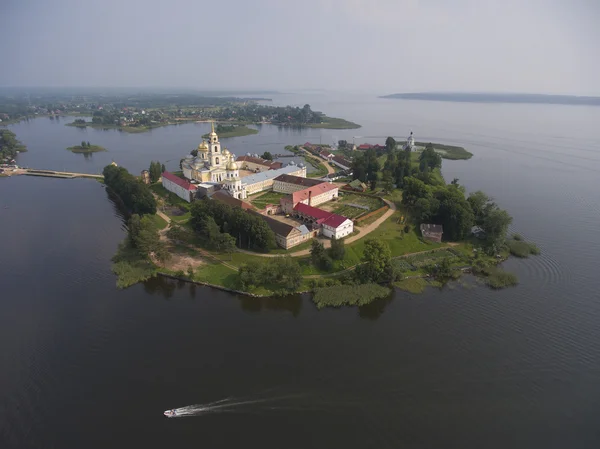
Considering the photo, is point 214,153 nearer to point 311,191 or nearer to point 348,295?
point 311,191

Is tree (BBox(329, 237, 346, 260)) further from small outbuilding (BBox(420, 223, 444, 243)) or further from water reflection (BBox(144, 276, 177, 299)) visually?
water reflection (BBox(144, 276, 177, 299))

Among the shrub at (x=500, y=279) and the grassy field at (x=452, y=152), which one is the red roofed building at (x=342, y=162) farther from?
the shrub at (x=500, y=279)

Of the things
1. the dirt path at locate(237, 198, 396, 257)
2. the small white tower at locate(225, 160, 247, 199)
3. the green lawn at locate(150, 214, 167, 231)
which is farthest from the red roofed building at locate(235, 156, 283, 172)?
the dirt path at locate(237, 198, 396, 257)

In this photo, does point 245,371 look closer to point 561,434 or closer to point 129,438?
point 129,438

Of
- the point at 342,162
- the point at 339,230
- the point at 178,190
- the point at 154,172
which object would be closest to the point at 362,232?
the point at 339,230

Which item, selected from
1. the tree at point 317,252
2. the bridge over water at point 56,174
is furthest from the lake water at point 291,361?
the bridge over water at point 56,174

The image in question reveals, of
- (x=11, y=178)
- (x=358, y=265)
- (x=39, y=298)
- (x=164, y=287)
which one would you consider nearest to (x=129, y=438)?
(x=164, y=287)
